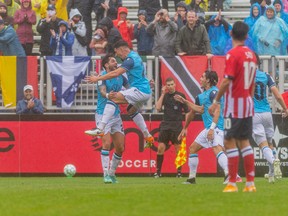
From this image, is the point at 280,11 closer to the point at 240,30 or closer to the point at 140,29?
the point at 140,29

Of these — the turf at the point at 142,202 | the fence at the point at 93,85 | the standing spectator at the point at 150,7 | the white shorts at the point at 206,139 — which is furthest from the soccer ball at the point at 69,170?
the turf at the point at 142,202

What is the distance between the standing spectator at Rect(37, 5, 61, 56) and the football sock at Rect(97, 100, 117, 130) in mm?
7916

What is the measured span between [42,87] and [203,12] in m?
5.42

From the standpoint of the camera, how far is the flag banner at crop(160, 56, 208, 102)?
2834cm

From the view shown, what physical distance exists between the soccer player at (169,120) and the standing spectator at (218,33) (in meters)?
2.68

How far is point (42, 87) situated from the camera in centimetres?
2881

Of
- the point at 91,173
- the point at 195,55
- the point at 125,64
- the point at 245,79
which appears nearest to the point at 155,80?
the point at 195,55

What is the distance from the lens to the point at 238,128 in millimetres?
16547

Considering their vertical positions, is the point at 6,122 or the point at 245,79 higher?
the point at 245,79

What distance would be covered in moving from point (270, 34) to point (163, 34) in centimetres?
293

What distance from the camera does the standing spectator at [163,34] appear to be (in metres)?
28.9

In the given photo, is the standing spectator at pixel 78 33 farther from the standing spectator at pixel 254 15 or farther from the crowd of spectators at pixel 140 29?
the standing spectator at pixel 254 15

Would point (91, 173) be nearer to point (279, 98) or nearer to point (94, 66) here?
point (94, 66)

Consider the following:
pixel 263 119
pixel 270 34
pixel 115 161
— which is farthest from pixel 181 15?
pixel 263 119
